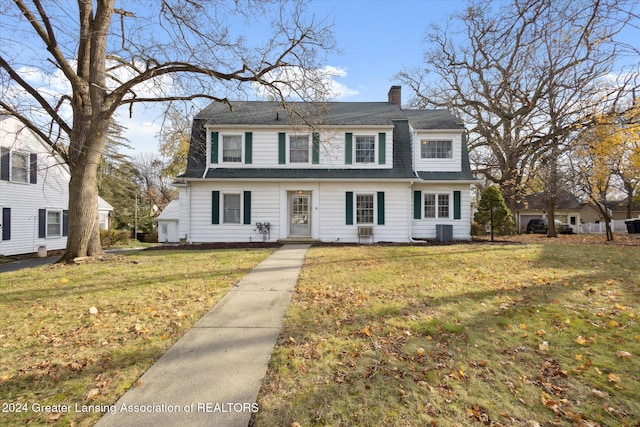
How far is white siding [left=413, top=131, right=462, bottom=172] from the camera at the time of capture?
15.6m

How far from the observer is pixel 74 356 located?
3268mm

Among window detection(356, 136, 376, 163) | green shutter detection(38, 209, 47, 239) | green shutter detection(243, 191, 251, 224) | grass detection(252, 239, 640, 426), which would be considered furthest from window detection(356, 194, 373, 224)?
green shutter detection(38, 209, 47, 239)

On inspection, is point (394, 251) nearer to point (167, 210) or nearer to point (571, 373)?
point (571, 373)

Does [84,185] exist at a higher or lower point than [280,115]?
lower

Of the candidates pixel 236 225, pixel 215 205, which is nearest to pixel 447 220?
pixel 236 225

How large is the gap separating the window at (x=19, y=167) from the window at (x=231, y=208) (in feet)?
33.6

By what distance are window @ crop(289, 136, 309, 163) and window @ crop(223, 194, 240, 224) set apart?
10.7 feet

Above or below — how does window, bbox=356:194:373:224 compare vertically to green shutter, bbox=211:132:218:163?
below

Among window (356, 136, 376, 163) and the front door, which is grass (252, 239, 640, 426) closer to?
the front door

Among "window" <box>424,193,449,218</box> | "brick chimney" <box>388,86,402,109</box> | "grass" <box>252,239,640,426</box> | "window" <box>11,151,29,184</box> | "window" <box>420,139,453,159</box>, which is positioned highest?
"brick chimney" <box>388,86,402,109</box>

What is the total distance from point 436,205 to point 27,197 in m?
21.0

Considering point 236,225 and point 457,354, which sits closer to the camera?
point 457,354

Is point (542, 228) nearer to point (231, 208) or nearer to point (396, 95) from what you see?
point (396, 95)

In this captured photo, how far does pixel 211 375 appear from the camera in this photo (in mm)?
2902
